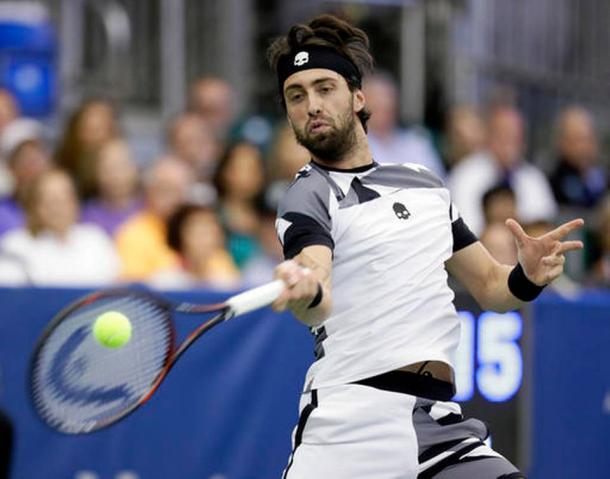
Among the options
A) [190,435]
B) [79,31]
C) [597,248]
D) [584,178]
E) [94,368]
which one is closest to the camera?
[94,368]

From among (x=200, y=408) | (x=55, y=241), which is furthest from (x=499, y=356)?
(x=55, y=241)

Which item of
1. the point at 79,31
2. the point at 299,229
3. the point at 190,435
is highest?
the point at 79,31

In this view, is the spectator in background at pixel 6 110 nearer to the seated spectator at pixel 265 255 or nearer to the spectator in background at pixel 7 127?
the spectator in background at pixel 7 127

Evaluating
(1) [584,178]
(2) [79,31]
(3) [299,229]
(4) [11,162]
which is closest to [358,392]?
(3) [299,229]

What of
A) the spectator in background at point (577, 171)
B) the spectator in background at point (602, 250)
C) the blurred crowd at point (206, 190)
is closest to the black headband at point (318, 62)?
the blurred crowd at point (206, 190)

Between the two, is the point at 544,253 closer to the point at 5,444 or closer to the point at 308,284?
the point at 308,284

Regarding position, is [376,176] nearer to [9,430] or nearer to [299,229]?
[299,229]

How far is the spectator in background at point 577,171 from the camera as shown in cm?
1222

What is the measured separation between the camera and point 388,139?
11.8 metres

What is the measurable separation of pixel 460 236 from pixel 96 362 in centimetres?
135

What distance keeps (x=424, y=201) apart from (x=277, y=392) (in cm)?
310

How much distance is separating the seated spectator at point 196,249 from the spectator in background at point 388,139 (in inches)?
88.2

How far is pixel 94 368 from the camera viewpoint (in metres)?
5.34

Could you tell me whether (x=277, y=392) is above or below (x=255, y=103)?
below
